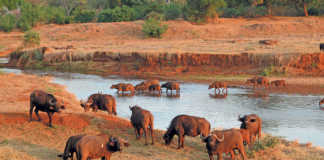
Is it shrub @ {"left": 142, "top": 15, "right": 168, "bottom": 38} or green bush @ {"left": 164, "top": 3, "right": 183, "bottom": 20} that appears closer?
shrub @ {"left": 142, "top": 15, "right": 168, "bottom": 38}

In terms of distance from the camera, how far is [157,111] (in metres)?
19.8

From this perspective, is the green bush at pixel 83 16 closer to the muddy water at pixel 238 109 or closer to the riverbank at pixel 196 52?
the riverbank at pixel 196 52

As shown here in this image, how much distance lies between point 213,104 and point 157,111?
10.4ft

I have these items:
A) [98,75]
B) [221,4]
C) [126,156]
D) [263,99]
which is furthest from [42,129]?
[221,4]

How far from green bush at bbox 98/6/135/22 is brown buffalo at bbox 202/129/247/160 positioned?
48.0 metres

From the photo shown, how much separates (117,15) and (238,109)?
1565 inches

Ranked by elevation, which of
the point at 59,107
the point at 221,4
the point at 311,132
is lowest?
the point at 311,132

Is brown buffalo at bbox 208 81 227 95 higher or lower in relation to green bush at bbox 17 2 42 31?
lower

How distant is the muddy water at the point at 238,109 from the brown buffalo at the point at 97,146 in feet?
19.8

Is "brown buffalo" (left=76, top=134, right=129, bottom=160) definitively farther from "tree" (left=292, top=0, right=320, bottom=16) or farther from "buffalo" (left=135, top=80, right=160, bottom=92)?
"tree" (left=292, top=0, right=320, bottom=16)

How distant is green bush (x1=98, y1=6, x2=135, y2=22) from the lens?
58.2 metres

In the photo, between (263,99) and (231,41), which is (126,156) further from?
(231,41)

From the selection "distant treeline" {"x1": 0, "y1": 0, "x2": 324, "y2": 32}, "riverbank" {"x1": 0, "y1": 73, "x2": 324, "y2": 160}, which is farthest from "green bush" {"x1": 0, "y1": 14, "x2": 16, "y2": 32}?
"riverbank" {"x1": 0, "y1": 73, "x2": 324, "y2": 160}

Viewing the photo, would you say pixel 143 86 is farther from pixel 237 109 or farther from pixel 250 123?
pixel 250 123
